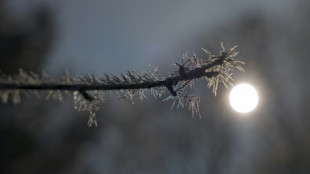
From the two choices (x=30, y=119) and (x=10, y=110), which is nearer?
(x=10, y=110)

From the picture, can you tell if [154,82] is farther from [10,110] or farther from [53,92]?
[10,110]

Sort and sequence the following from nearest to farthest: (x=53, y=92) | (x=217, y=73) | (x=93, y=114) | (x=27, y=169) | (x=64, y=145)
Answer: (x=53, y=92)
(x=93, y=114)
(x=217, y=73)
(x=27, y=169)
(x=64, y=145)

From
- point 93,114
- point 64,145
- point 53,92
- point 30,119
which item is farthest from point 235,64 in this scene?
point 64,145

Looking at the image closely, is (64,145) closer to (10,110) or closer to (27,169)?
(27,169)

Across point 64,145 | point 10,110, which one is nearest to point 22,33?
point 10,110

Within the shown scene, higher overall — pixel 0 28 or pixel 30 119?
pixel 0 28

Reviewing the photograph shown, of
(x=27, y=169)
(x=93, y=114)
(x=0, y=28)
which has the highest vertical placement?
(x=0, y=28)

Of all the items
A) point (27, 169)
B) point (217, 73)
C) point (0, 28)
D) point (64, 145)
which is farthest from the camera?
point (64, 145)
